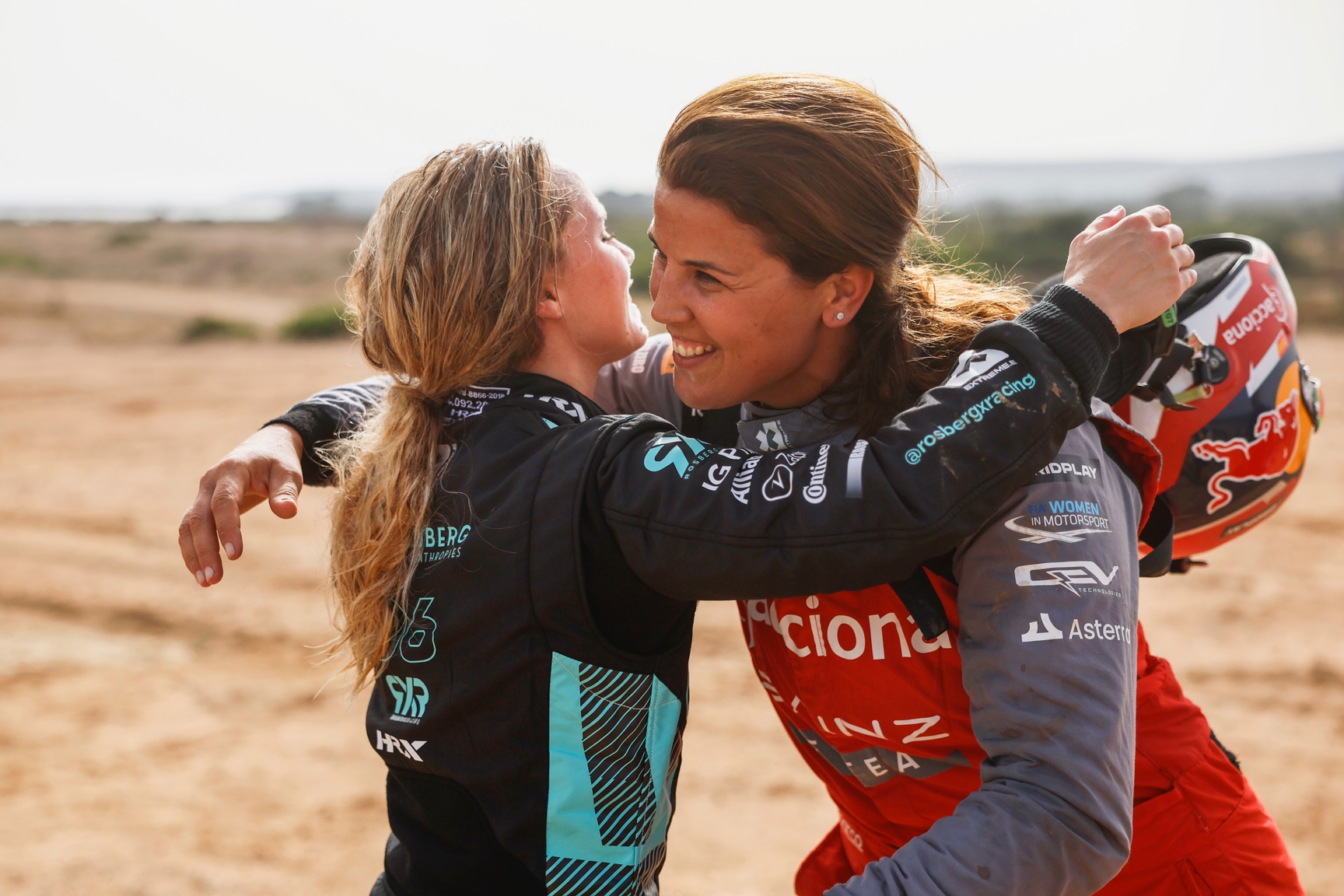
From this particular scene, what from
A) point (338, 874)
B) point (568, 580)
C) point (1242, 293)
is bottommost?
point (338, 874)

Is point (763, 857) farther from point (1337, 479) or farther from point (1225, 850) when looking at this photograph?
point (1337, 479)

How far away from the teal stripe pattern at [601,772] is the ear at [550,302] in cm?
64

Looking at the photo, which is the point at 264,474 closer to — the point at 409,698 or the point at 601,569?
the point at 409,698

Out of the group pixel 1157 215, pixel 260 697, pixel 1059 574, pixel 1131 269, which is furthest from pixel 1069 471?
pixel 260 697

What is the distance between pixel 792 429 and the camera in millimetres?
1959

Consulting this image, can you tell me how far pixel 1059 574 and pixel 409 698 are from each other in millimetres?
1078

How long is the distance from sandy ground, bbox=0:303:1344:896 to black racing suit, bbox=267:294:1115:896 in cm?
63

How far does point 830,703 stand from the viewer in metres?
1.86

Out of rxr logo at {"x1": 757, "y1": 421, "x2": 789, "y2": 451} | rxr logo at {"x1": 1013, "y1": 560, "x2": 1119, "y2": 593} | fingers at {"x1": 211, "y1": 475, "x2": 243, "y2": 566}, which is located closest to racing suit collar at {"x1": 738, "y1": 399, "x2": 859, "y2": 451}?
rxr logo at {"x1": 757, "y1": 421, "x2": 789, "y2": 451}

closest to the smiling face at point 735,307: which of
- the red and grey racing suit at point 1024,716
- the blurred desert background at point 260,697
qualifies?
the red and grey racing suit at point 1024,716

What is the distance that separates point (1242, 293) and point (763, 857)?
3.25 metres

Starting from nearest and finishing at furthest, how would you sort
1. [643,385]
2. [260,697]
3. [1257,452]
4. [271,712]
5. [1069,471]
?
1. [1069,471]
2. [1257,452]
3. [643,385]
4. [271,712]
5. [260,697]

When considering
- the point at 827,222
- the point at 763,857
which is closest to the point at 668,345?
the point at 827,222

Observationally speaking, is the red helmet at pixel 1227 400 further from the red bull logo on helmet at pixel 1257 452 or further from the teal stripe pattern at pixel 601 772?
the teal stripe pattern at pixel 601 772
